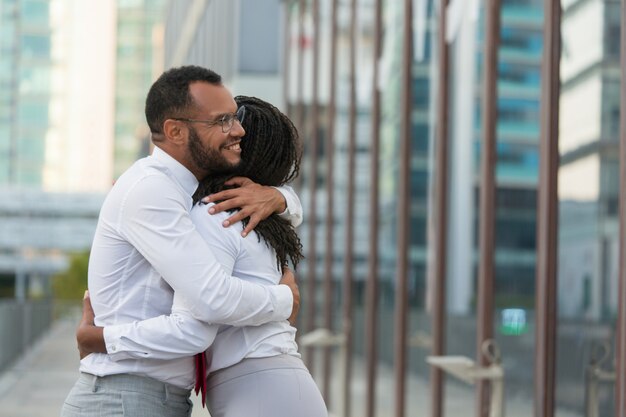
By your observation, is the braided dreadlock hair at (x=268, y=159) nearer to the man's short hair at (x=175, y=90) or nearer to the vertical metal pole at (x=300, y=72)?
the man's short hair at (x=175, y=90)

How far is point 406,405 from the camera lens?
8.84 meters

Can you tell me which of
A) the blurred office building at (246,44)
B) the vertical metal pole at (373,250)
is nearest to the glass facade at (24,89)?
the blurred office building at (246,44)

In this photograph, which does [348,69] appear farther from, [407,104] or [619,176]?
[619,176]

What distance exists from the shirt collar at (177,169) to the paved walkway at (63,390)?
3.46 feet

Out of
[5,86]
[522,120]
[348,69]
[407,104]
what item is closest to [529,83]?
[522,120]

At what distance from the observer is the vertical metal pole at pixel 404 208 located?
883cm

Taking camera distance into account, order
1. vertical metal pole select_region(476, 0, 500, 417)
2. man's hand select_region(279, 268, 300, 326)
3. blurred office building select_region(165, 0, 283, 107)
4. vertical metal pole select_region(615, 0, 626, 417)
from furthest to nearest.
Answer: blurred office building select_region(165, 0, 283, 107)
vertical metal pole select_region(476, 0, 500, 417)
vertical metal pole select_region(615, 0, 626, 417)
man's hand select_region(279, 268, 300, 326)

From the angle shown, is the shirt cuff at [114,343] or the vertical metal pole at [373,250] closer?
the shirt cuff at [114,343]

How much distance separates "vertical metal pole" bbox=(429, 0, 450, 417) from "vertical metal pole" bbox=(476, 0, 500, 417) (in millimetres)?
1021

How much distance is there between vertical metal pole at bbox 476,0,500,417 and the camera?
255 inches

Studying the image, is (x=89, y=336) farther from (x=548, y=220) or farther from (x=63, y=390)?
(x=63, y=390)

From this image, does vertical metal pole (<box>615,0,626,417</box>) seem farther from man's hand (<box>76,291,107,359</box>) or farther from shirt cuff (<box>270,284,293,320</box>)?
man's hand (<box>76,291,107,359</box>)

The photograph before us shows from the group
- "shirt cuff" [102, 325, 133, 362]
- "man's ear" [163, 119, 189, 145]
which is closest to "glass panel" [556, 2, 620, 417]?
"man's ear" [163, 119, 189, 145]

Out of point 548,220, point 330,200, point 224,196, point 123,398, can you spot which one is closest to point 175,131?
point 224,196
